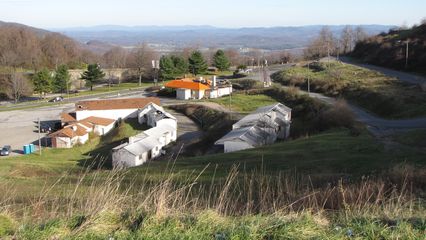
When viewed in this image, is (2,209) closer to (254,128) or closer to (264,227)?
(264,227)

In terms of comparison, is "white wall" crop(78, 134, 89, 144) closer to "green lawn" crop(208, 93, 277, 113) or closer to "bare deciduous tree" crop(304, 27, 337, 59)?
"green lawn" crop(208, 93, 277, 113)

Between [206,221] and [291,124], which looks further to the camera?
[291,124]

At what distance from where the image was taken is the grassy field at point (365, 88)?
32.3m

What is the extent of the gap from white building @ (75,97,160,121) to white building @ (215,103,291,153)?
1566 cm

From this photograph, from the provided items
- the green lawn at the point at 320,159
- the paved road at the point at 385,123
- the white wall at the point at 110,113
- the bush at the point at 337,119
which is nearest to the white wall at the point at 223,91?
the white wall at the point at 110,113

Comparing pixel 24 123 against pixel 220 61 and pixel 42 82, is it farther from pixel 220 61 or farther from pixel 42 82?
pixel 220 61

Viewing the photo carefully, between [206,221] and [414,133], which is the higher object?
[206,221]

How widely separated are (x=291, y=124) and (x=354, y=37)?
76518 mm

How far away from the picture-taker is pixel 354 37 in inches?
4023

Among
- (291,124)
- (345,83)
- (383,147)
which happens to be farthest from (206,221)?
(345,83)

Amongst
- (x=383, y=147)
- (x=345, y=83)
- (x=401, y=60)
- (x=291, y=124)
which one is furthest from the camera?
(x=401, y=60)

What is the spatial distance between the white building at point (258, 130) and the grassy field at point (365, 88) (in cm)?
747

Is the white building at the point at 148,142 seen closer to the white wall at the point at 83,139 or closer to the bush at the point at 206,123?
the bush at the point at 206,123

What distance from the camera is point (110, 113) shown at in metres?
43.0
